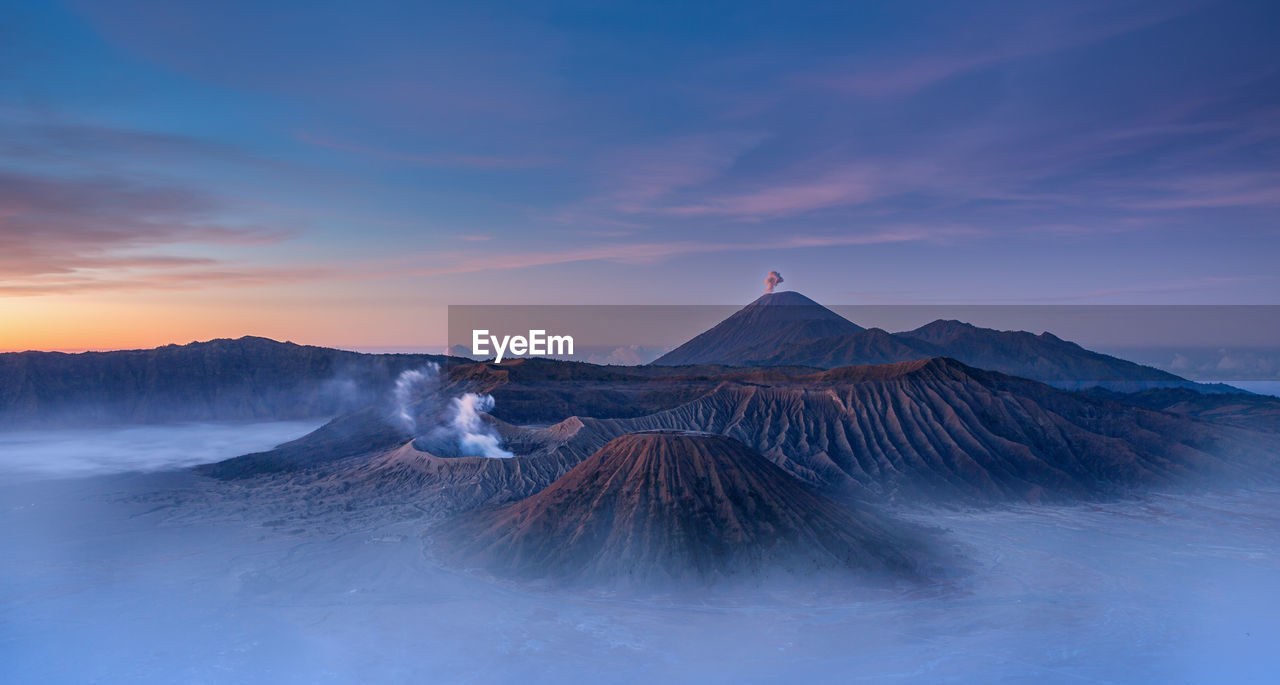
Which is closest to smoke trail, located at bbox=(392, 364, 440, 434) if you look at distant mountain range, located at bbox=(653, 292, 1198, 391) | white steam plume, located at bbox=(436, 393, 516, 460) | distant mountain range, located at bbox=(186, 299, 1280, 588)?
distant mountain range, located at bbox=(186, 299, 1280, 588)

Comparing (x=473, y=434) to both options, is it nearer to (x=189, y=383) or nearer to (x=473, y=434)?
(x=473, y=434)

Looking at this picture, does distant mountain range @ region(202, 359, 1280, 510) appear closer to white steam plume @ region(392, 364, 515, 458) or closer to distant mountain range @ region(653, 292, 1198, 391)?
white steam plume @ region(392, 364, 515, 458)

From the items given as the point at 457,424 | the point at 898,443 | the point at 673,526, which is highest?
the point at 457,424

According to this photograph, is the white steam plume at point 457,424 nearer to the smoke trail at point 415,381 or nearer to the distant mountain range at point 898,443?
the distant mountain range at point 898,443

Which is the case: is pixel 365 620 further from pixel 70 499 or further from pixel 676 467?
pixel 70 499

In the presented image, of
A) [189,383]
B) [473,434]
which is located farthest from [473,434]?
[189,383]

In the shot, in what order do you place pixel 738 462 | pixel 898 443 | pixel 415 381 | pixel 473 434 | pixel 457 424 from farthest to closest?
pixel 415 381 → pixel 457 424 → pixel 473 434 → pixel 898 443 → pixel 738 462

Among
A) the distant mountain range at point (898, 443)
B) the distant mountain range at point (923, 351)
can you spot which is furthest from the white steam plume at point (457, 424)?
the distant mountain range at point (923, 351)
